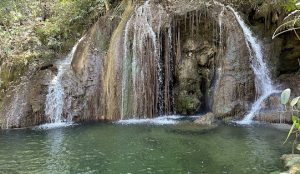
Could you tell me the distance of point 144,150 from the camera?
917 cm

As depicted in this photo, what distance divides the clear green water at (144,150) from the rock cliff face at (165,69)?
2119mm

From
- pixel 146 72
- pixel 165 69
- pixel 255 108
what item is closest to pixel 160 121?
pixel 146 72

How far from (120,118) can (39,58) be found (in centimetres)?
432

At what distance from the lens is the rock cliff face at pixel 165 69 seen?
1403 centimetres

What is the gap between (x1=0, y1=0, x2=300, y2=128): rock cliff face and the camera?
14.0 meters

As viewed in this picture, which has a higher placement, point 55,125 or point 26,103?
point 26,103

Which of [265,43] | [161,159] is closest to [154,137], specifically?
[161,159]

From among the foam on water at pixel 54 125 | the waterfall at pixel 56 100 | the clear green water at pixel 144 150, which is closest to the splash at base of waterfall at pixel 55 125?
the foam on water at pixel 54 125

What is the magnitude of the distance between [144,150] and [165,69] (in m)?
5.76

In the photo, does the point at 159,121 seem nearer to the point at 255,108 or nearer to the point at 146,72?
the point at 146,72

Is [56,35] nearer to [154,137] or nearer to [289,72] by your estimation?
[154,137]

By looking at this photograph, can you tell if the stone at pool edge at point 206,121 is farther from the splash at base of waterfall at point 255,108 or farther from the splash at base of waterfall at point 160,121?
the splash at base of waterfall at point 255,108

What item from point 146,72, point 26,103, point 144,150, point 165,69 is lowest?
point 144,150

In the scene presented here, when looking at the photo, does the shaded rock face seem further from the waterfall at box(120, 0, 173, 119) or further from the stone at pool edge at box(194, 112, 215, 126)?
the stone at pool edge at box(194, 112, 215, 126)
